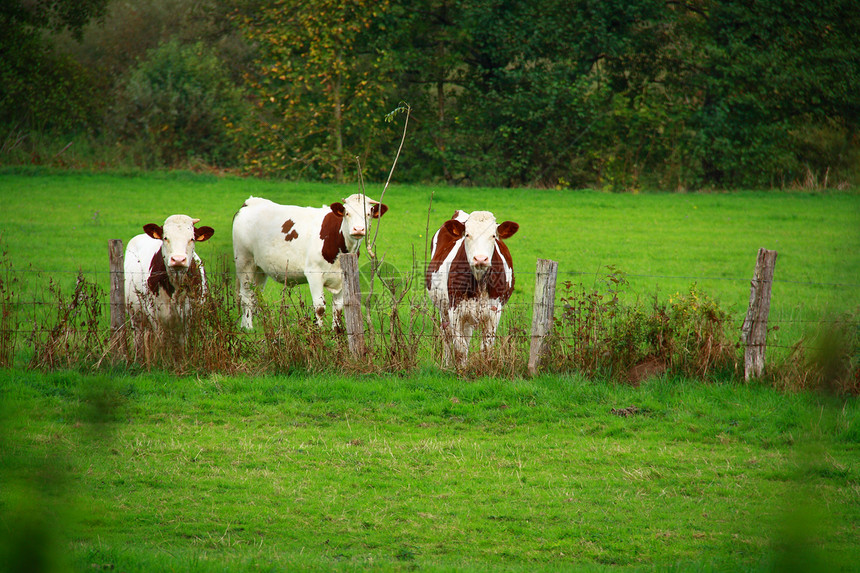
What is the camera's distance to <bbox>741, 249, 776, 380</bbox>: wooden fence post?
7.41m

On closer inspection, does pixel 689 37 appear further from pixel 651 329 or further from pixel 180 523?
pixel 180 523

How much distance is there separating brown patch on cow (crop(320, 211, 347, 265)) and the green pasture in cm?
109

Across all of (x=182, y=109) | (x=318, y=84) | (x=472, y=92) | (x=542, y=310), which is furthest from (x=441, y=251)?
(x=182, y=109)

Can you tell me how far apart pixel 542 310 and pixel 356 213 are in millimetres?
2617

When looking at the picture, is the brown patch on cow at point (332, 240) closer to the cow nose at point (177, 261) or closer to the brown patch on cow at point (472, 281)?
the brown patch on cow at point (472, 281)

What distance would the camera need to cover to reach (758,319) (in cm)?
740

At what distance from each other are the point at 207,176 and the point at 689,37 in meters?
16.9

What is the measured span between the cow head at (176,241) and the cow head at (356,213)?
172 cm

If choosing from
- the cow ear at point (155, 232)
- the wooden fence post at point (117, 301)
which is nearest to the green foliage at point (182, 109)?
the cow ear at point (155, 232)

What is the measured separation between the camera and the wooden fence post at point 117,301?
25.4 feet

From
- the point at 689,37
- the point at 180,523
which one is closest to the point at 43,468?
the point at 180,523

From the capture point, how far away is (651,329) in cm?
767

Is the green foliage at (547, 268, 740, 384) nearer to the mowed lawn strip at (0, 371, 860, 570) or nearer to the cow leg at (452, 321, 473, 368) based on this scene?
the mowed lawn strip at (0, 371, 860, 570)

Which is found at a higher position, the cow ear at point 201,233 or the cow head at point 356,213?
the cow head at point 356,213
